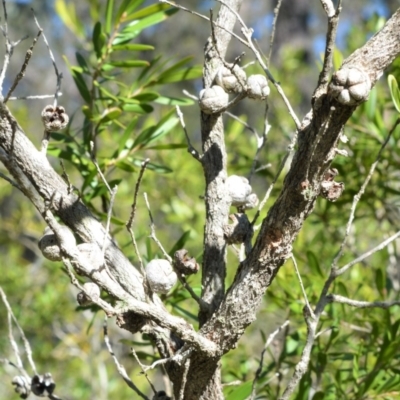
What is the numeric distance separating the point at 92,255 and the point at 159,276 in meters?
0.08

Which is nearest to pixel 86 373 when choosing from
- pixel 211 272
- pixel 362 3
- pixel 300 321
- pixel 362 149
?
pixel 300 321

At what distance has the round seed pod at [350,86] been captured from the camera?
41 cm

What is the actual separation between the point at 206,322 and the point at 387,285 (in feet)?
1.74

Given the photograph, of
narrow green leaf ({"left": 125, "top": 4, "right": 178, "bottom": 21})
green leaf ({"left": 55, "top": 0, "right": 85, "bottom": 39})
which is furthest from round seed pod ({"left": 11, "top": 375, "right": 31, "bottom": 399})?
green leaf ({"left": 55, "top": 0, "right": 85, "bottom": 39})

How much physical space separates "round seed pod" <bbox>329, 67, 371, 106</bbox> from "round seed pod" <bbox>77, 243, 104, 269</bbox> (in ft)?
0.88

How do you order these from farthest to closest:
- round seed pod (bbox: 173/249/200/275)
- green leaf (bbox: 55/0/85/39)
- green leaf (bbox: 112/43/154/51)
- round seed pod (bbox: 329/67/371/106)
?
green leaf (bbox: 55/0/85/39) < green leaf (bbox: 112/43/154/51) < round seed pod (bbox: 173/249/200/275) < round seed pod (bbox: 329/67/371/106)

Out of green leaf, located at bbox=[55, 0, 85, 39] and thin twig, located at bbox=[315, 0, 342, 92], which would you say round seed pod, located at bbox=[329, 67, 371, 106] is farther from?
green leaf, located at bbox=[55, 0, 85, 39]

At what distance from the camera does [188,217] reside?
1.72 metres

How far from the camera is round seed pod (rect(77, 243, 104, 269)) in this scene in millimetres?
543

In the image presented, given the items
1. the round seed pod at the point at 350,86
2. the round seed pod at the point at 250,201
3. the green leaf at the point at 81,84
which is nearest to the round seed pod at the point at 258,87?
the round seed pod at the point at 250,201

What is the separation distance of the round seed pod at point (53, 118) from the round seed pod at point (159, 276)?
0.60 ft

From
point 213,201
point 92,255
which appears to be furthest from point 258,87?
point 92,255

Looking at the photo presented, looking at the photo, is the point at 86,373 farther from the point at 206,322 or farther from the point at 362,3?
the point at 362,3

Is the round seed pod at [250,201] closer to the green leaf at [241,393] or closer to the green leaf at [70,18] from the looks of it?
the green leaf at [241,393]
